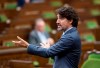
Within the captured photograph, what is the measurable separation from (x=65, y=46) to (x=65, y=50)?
0.03 m

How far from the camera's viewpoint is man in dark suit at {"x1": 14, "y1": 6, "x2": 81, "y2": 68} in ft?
8.55

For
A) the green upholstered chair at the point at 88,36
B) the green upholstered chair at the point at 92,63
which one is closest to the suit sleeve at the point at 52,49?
the green upholstered chair at the point at 92,63

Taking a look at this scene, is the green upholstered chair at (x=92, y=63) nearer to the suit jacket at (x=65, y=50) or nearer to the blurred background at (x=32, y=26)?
the blurred background at (x=32, y=26)

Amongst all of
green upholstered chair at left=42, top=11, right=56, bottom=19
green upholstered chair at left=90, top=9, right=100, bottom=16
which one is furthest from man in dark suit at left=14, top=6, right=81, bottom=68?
green upholstered chair at left=90, top=9, right=100, bottom=16

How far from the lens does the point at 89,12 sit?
23.4 ft

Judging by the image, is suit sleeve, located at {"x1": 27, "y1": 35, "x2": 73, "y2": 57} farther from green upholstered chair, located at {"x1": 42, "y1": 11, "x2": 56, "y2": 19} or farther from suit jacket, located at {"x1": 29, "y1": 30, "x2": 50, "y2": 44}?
green upholstered chair, located at {"x1": 42, "y1": 11, "x2": 56, "y2": 19}

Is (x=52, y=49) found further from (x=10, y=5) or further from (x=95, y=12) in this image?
(x=95, y=12)

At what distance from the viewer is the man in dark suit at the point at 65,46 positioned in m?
2.61

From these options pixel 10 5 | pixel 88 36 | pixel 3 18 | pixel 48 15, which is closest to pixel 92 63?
pixel 88 36

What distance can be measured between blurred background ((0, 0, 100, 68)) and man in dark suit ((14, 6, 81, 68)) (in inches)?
15.7

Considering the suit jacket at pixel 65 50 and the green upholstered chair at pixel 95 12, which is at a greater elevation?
the green upholstered chair at pixel 95 12

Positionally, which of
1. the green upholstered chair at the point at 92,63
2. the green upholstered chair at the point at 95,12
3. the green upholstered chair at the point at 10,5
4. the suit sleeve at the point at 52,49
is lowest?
the green upholstered chair at the point at 92,63

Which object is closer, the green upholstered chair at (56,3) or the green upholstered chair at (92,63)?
the green upholstered chair at (92,63)

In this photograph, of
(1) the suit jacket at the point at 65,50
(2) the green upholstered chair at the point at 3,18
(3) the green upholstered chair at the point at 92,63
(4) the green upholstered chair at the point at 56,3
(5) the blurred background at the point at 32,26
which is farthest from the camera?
(4) the green upholstered chair at the point at 56,3
